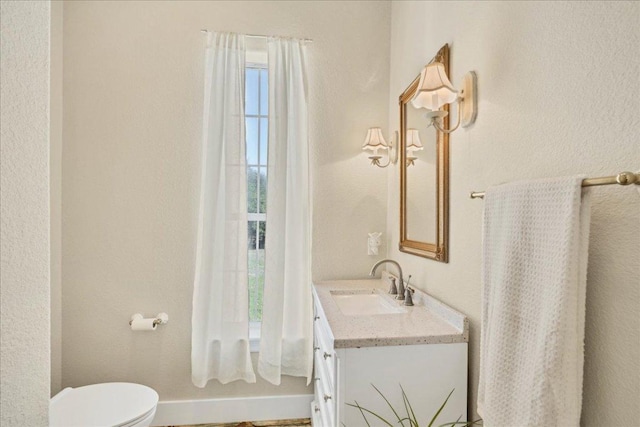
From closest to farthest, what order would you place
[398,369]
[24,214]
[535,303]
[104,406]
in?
[24,214], [535,303], [398,369], [104,406]

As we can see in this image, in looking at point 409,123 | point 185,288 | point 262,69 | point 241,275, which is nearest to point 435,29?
point 409,123

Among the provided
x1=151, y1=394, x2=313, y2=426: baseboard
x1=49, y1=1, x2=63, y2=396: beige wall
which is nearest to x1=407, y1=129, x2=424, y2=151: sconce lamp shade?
x1=151, y1=394, x2=313, y2=426: baseboard

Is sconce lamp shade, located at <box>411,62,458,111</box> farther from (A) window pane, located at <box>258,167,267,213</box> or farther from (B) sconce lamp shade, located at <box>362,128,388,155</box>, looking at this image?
(A) window pane, located at <box>258,167,267,213</box>

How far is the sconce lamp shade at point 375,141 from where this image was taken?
2180 mm

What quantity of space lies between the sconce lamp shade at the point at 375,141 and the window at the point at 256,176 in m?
0.68

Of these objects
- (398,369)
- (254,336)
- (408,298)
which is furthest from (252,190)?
(398,369)

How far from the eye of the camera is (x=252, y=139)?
229 cm

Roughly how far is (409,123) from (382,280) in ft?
3.39

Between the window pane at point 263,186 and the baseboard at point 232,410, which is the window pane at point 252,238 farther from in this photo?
the baseboard at point 232,410

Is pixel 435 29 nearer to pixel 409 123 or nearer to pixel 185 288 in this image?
pixel 409 123

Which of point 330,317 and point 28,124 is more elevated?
point 28,124

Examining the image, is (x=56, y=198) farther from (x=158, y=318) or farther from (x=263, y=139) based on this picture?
(x=263, y=139)

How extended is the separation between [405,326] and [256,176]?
1411mm

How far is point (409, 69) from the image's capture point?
1988 mm
